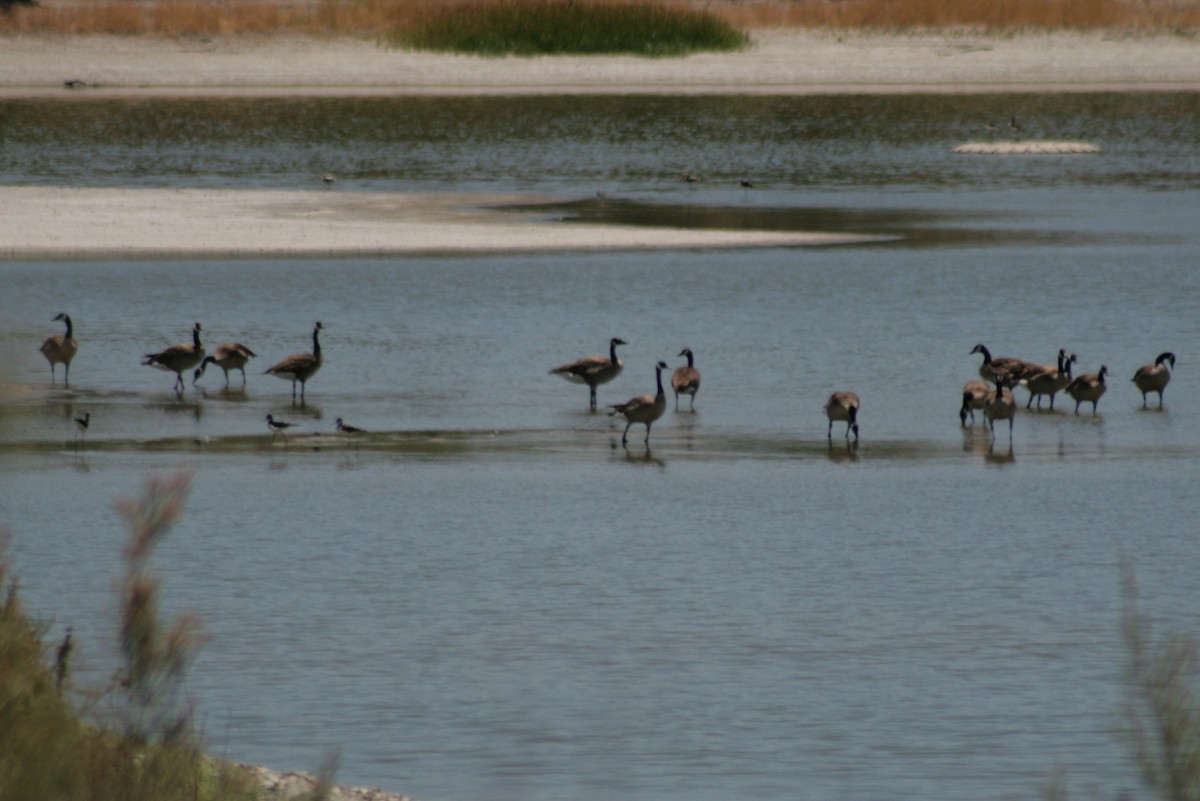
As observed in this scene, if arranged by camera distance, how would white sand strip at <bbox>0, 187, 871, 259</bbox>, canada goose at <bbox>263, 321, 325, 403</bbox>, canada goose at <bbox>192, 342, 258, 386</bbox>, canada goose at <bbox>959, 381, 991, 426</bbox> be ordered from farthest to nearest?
white sand strip at <bbox>0, 187, 871, 259</bbox> < canada goose at <bbox>192, 342, 258, 386</bbox> < canada goose at <bbox>263, 321, 325, 403</bbox> < canada goose at <bbox>959, 381, 991, 426</bbox>

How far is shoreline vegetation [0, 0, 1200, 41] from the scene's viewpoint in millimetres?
64938

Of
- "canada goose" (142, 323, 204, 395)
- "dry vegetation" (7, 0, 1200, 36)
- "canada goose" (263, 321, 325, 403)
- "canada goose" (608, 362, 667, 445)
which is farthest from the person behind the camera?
"dry vegetation" (7, 0, 1200, 36)

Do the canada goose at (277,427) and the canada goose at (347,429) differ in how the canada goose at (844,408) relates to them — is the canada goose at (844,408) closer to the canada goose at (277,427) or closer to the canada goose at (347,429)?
the canada goose at (347,429)

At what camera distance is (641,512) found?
1402 cm

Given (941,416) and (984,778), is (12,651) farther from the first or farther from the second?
(941,416)

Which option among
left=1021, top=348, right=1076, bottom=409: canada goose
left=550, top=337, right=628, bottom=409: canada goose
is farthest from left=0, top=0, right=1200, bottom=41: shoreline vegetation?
left=1021, top=348, right=1076, bottom=409: canada goose

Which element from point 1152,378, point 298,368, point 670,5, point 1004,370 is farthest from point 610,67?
point 1152,378

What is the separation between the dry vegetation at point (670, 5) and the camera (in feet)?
212

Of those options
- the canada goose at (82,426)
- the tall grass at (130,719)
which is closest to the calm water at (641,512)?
the canada goose at (82,426)

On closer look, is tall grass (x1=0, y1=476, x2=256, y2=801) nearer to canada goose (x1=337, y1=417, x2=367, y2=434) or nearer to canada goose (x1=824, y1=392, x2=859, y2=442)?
canada goose (x1=337, y1=417, x2=367, y2=434)

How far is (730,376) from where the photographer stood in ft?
→ 65.4

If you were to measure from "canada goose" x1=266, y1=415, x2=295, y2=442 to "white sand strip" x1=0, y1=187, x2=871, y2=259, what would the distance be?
12622mm

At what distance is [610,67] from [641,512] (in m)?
52.4

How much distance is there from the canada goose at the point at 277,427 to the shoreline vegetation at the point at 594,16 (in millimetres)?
49090
